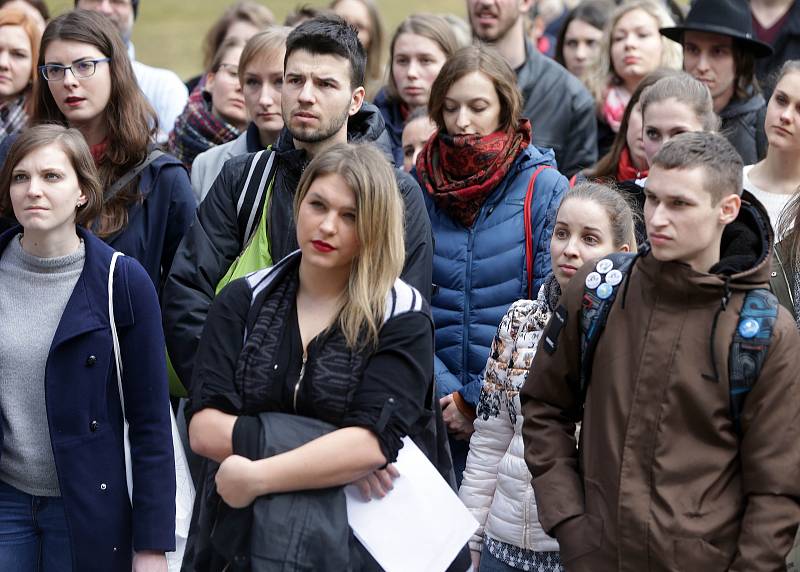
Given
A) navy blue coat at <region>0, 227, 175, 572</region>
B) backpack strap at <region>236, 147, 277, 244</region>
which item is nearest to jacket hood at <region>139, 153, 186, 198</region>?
backpack strap at <region>236, 147, 277, 244</region>

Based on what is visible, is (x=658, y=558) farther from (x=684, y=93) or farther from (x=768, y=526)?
(x=684, y=93)

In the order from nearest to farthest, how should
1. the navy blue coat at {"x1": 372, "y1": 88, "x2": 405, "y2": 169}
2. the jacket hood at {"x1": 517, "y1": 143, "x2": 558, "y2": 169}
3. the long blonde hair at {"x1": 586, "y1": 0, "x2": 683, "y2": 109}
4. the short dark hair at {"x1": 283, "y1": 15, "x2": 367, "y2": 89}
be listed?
the short dark hair at {"x1": 283, "y1": 15, "x2": 367, "y2": 89}, the jacket hood at {"x1": 517, "y1": 143, "x2": 558, "y2": 169}, the navy blue coat at {"x1": 372, "y1": 88, "x2": 405, "y2": 169}, the long blonde hair at {"x1": 586, "y1": 0, "x2": 683, "y2": 109}

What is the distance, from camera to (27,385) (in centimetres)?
418

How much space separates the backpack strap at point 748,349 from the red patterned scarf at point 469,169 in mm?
1805

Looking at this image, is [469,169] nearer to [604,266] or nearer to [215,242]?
[215,242]

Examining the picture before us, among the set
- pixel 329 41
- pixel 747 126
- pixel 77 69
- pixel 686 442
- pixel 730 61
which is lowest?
pixel 686 442

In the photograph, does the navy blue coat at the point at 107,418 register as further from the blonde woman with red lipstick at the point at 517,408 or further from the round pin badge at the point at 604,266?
the round pin badge at the point at 604,266

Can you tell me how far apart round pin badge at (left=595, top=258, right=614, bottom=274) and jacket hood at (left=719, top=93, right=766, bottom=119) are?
9.24ft

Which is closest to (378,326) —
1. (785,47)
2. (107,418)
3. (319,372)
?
(319,372)

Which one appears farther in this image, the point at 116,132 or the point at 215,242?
the point at 116,132

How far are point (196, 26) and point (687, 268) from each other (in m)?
15.2

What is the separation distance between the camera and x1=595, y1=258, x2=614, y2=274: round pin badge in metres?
3.74

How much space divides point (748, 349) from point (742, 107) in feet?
10.3

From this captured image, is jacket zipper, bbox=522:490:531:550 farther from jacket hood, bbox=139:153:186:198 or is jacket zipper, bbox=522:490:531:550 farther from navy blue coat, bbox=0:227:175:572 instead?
jacket hood, bbox=139:153:186:198
